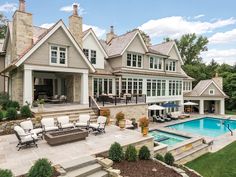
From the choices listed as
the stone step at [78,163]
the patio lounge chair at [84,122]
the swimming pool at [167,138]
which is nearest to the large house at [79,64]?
the patio lounge chair at [84,122]

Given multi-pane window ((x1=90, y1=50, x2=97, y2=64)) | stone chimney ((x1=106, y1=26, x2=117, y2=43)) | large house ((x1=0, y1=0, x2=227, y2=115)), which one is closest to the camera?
large house ((x1=0, y1=0, x2=227, y2=115))

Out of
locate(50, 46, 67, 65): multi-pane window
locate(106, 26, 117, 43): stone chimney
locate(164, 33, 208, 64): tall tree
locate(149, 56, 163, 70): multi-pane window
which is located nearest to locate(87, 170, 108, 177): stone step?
locate(50, 46, 67, 65): multi-pane window

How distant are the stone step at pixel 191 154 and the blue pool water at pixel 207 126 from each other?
584 centimetres

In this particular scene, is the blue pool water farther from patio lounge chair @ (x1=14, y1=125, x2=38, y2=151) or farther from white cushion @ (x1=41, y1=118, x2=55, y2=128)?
patio lounge chair @ (x1=14, y1=125, x2=38, y2=151)

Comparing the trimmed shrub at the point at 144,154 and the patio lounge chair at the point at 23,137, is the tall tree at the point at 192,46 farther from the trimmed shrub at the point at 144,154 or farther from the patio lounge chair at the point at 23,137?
the patio lounge chair at the point at 23,137

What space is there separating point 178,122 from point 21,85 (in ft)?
62.8

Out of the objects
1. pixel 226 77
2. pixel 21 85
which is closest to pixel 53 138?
pixel 21 85

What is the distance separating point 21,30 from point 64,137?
11683 mm

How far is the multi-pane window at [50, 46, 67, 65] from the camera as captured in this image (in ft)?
54.2

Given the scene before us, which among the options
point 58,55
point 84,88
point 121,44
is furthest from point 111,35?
point 58,55

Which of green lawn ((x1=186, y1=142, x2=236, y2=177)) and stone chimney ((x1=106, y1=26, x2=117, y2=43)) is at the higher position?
stone chimney ((x1=106, y1=26, x2=117, y2=43))

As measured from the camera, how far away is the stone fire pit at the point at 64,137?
31.6 ft

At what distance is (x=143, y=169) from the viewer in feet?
27.1

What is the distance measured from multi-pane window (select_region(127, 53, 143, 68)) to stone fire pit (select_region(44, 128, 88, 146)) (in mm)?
15099
